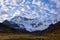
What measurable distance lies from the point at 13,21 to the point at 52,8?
0.27 m

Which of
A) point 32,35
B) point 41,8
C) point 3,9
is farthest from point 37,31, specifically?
point 3,9

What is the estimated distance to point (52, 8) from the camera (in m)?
1.11

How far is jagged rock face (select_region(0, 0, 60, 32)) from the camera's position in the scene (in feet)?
3.60

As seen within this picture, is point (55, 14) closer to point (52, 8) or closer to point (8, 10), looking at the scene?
point (52, 8)

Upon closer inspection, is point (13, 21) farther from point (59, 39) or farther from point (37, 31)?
point (59, 39)

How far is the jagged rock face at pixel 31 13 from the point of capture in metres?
1.10

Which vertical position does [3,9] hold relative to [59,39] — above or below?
above

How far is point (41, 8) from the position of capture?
110 centimetres

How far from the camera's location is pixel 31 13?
1.10 metres

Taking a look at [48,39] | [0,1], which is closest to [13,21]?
[0,1]

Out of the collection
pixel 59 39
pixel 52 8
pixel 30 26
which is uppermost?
pixel 52 8

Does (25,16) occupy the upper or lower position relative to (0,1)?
lower

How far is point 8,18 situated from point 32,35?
20 cm

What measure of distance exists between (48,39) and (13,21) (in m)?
0.26
